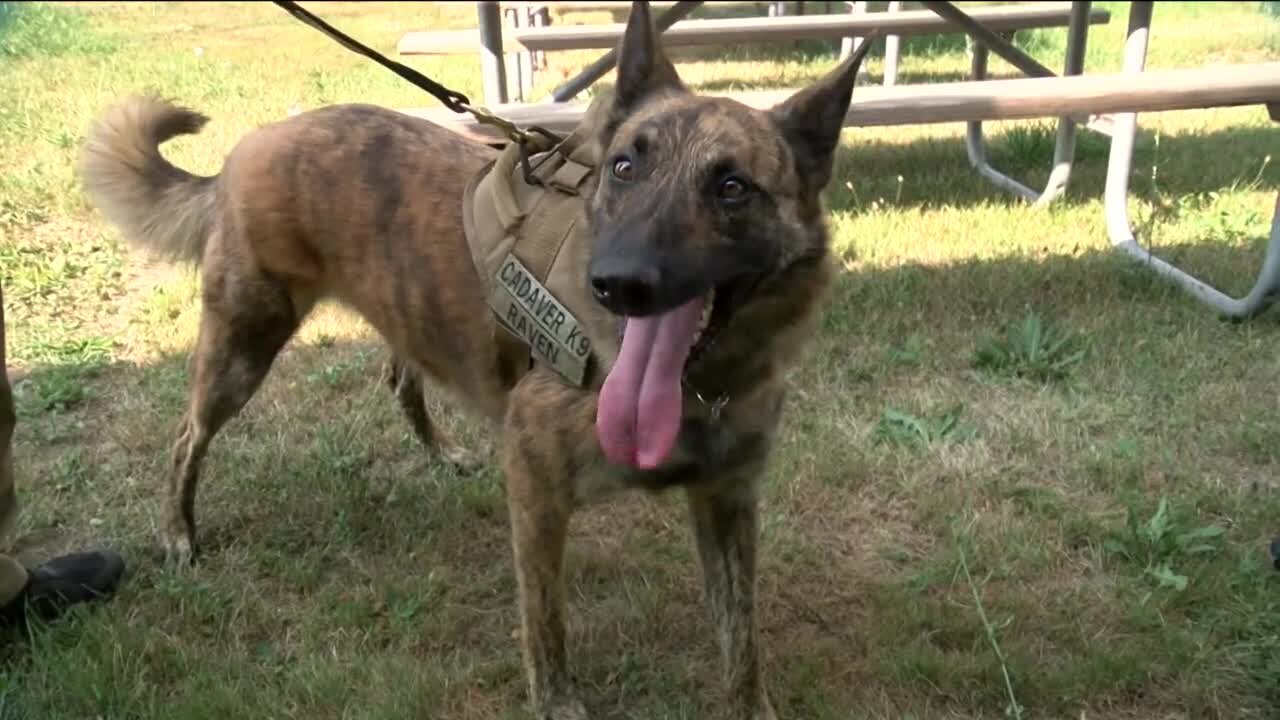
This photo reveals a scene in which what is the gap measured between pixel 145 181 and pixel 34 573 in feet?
3.53

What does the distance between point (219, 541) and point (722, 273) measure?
6.01ft

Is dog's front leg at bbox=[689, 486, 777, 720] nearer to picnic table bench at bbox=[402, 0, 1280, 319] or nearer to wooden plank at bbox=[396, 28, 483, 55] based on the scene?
picnic table bench at bbox=[402, 0, 1280, 319]

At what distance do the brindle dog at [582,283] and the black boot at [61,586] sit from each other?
0.21 meters

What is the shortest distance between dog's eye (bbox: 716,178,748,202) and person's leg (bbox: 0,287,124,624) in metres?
1.62

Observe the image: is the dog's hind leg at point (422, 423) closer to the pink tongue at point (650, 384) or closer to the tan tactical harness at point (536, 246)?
the tan tactical harness at point (536, 246)

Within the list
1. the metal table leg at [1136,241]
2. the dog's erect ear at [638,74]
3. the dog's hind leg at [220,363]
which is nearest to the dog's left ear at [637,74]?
the dog's erect ear at [638,74]

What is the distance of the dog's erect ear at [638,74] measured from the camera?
2037 millimetres

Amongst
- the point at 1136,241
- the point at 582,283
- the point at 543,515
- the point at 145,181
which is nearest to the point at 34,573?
the point at 145,181

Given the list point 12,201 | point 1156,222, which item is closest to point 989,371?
point 1156,222

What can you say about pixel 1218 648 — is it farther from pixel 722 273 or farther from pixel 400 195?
pixel 400 195

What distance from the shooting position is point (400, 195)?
95.8 inches

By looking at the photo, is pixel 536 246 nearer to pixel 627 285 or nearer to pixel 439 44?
pixel 627 285

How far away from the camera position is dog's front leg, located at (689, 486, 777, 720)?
2.23 metres

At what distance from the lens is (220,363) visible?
107 inches
